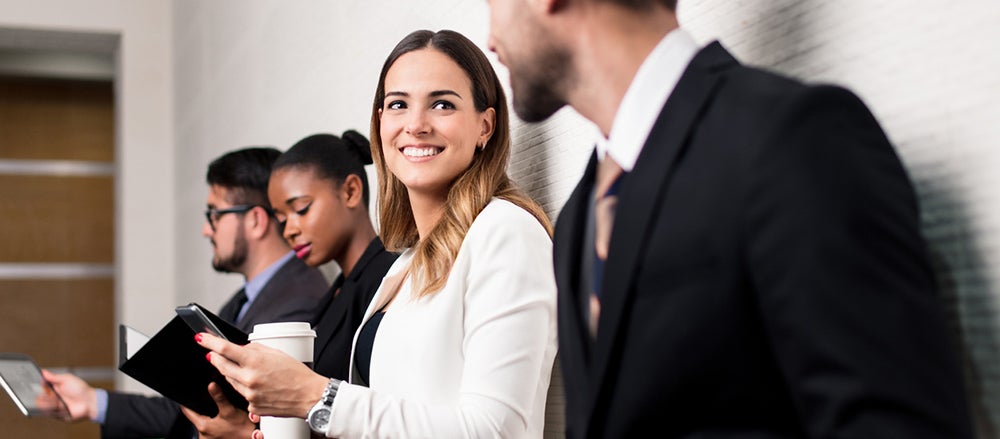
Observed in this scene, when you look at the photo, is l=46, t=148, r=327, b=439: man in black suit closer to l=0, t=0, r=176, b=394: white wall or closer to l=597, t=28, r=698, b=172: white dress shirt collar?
l=597, t=28, r=698, b=172: white dress shirt collar

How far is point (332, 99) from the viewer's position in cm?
324

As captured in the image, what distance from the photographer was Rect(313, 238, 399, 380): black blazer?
2.18m

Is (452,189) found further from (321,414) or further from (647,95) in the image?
(647,95)

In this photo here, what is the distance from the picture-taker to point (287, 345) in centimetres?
166

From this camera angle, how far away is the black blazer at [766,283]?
766 millimetres

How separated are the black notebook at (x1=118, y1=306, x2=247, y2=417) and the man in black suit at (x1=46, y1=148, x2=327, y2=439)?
1033 mm

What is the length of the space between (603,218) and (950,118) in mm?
348

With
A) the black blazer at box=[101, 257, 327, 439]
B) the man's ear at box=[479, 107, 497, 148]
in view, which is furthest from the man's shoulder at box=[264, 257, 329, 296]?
the man's ear at box=[479, 107, 497, 148]

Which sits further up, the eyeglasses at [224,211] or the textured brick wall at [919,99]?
the textured brick wall at [919,99]

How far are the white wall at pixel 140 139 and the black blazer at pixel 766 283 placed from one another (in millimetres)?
5476

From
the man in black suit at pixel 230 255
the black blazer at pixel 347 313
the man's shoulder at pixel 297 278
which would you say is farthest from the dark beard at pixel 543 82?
the man in black suit at pixel 230 255

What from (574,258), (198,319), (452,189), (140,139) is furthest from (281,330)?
(140,139)

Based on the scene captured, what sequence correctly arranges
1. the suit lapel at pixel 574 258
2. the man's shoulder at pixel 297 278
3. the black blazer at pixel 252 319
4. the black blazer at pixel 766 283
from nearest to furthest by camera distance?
the black blazer at pixel 766 283 → the suit lapel at pixel 574 258 → the black blazer at pixel 252 319 → the man's shoulder at pixel 297 278

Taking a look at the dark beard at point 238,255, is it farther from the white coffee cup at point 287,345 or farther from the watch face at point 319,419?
the watch face at point 319,419
